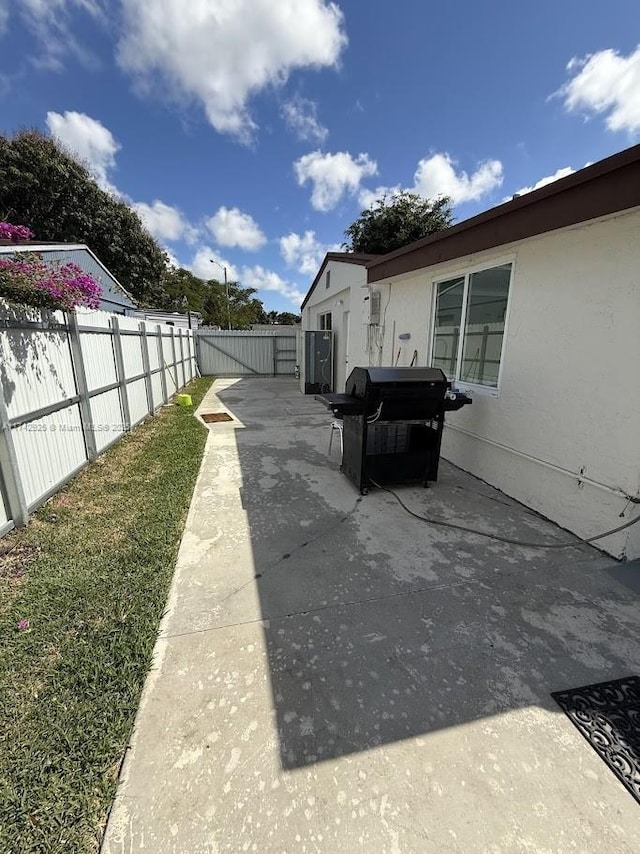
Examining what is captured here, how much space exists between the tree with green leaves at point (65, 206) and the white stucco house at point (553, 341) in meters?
18.7

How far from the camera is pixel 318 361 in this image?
10.8m

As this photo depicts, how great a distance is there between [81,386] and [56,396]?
1.96 ft

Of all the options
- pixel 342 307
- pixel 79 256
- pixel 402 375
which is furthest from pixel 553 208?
pixel 79 256

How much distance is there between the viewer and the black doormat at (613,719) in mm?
1376

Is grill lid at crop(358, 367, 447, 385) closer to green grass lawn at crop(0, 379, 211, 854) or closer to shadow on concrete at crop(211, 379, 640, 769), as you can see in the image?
shadow on concrete at crop(211, 379, 640, 769)

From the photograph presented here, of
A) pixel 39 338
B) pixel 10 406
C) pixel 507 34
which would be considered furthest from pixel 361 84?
pixel 10 406

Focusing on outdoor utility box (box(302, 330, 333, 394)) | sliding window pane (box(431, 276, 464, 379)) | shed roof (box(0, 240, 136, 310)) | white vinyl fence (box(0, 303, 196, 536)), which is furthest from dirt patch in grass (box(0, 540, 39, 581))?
outdoor utility box (box(302, 330, 333, 394))

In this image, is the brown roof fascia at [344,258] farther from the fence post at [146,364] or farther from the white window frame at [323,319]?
the fence post at [146,364]

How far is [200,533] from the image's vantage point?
9.91 ft

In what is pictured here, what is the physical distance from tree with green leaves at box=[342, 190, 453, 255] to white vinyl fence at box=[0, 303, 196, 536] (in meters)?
15.1

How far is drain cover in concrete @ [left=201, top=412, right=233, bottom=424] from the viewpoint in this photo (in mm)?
7254

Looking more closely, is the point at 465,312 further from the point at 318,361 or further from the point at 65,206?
the point at 65,206

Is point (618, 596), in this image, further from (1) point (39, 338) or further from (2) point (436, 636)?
(1) point (39, 338)

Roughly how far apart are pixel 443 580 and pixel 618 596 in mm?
1126
